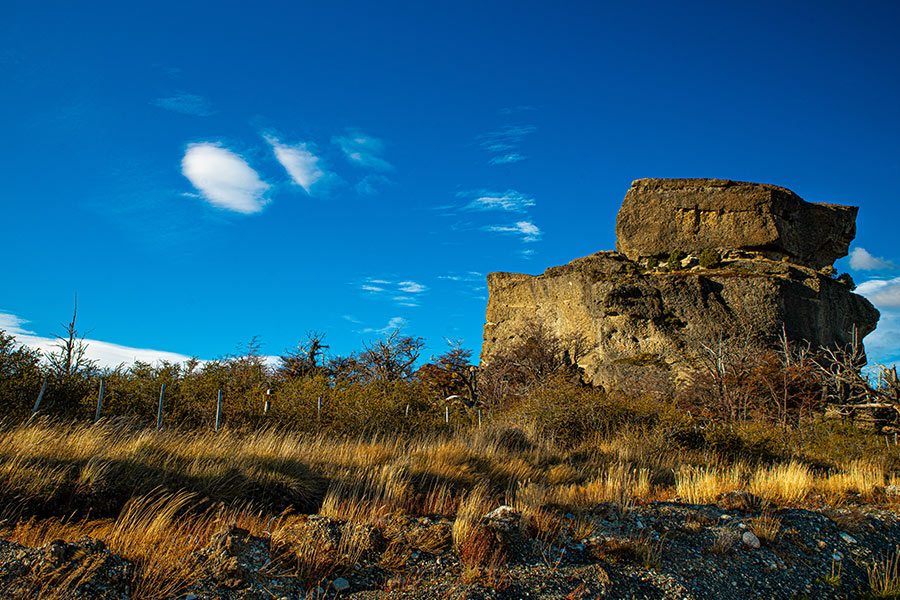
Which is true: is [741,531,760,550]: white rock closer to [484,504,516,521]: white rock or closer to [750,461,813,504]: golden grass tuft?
[750,461,813,504]: golden grass tuft

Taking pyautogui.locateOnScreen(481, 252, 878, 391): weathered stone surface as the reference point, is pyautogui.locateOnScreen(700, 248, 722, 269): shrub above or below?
above

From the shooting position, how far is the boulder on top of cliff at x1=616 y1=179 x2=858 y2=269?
1511 inches

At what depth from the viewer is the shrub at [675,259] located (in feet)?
126

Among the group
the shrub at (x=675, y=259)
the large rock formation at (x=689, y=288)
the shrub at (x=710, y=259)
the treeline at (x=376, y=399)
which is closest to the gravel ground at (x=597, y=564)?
the treeline at (x=376, y=399)

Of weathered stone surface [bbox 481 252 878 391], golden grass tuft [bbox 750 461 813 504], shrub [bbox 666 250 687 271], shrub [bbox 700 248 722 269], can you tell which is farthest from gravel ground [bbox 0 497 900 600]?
shrub [bbox 666 250 687 271]

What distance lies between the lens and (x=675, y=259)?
127 feet

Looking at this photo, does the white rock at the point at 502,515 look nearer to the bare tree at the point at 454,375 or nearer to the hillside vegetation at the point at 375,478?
the hillside vegetation at the point at 375,478

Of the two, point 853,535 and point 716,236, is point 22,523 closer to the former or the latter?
point 853,535

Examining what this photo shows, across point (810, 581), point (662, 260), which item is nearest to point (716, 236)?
point (662, 260)

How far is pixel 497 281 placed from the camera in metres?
39.9

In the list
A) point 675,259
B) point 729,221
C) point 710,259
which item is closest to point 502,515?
point 710,259

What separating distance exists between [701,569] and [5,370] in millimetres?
15370

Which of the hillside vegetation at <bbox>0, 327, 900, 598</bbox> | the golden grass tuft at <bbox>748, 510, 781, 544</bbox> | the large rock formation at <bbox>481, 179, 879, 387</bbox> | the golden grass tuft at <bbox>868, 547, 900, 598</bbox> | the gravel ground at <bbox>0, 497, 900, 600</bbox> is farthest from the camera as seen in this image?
the large rock formation at <bbox>481, 179, 879, 387</bbox>

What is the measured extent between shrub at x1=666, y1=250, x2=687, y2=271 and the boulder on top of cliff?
641 mm
